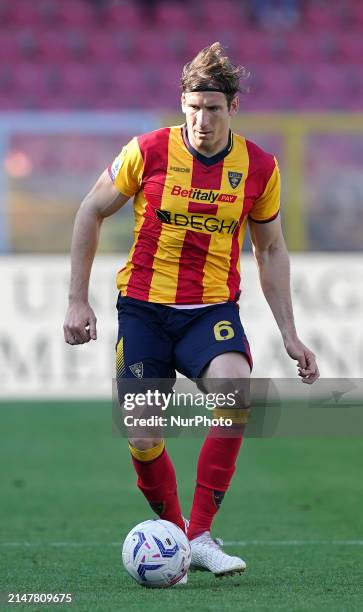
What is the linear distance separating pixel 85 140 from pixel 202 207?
→ 772 centimetres

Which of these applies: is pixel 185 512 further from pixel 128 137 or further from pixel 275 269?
pixel 128 137

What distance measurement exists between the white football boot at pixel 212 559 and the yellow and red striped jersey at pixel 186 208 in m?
0.90

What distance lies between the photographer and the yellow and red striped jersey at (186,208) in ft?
15.5

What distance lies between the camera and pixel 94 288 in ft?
36.7

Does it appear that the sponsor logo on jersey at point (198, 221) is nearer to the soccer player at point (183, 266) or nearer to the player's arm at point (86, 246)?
the soccer player at point (183, 266)

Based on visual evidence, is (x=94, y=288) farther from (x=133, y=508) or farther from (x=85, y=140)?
(x=133, y=508)

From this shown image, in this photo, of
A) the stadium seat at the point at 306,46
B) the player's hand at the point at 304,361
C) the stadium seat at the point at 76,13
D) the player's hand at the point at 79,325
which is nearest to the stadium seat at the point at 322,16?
the stadium seat at the point at 306,46

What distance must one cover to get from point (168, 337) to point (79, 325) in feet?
1.14

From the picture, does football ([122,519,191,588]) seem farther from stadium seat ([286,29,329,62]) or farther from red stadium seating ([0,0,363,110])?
stadium seat ([286,29,329,62])

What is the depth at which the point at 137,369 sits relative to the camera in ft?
15.4

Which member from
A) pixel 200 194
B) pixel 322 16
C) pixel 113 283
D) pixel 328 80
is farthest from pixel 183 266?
pixel 322 16

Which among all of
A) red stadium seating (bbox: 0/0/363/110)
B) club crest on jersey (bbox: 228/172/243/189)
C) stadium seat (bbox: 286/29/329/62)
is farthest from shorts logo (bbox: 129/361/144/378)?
stadium seat (bbox: 286/29/329/62)

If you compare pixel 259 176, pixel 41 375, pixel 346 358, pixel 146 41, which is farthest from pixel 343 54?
pixel 259 176

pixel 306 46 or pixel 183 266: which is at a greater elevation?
pixel 306 46
